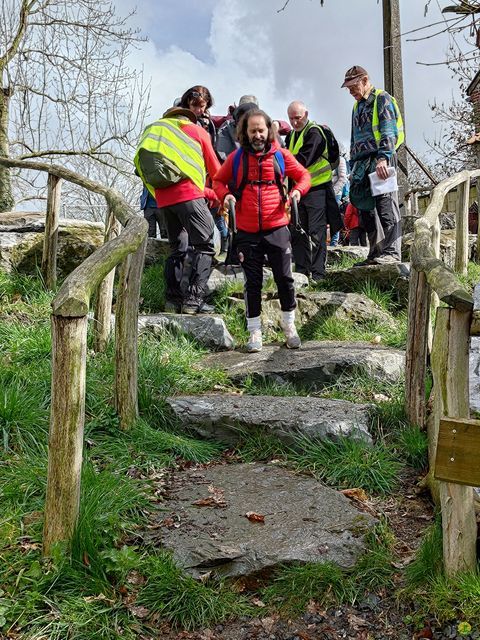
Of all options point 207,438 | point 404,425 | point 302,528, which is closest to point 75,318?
point 302,528

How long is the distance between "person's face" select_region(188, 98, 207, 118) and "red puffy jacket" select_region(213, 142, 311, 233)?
4.80ft

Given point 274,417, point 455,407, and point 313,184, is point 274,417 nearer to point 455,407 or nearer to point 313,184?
point 455,407

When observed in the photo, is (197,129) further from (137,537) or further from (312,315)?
(137,537)

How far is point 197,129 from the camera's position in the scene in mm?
5777

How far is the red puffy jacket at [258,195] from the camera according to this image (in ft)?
17.0

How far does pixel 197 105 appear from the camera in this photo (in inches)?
255

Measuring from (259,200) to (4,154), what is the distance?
5381mm

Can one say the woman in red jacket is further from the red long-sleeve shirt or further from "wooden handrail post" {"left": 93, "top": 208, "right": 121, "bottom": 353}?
"wooden handrail post" {"left": 93, "top": 208, "right": 121, "bottom": 353}

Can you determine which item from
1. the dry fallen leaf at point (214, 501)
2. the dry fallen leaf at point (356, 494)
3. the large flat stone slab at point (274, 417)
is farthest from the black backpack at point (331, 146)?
the dry fallen leaf at point (214, 501)

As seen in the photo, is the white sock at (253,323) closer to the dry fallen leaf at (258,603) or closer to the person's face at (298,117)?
the person's face at (298,117)

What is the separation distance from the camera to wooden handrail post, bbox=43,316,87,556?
263cm

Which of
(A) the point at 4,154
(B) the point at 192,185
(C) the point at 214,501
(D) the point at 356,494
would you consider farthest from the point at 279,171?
(A) the point at 4,154

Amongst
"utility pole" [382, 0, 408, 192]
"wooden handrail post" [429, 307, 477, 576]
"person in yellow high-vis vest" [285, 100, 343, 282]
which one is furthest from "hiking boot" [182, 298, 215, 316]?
"utility pole" [382, 0, 408, 192]

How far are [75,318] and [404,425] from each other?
234cm
